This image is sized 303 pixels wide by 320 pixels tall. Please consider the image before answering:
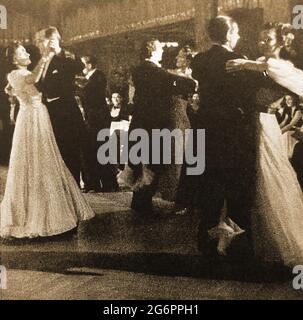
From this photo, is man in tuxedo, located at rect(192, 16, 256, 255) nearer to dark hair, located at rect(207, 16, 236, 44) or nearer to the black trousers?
dark hair, located at rect(207, 16, 236, 44)

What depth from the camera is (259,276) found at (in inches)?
182

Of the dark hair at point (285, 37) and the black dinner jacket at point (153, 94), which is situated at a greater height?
the dark hair at point (285, 37)

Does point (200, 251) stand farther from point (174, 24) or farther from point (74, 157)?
point (174, 24)

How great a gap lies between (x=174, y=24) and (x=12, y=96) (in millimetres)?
1681

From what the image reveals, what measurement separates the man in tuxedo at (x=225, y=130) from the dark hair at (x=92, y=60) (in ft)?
3.08

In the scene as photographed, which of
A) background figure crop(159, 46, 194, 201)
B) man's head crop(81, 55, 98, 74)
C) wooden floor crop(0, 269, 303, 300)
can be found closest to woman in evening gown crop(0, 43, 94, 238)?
man's head crop(81, 55, 98, 74)

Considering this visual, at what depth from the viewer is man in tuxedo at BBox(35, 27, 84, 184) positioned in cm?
495

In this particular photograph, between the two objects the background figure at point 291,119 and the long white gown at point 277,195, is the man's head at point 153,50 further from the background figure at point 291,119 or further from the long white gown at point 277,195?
the background figure at point 291,119

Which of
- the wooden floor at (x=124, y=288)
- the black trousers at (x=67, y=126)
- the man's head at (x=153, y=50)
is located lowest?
the wooden floor at (x=124, y=288)

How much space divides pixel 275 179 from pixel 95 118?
5.74 ft

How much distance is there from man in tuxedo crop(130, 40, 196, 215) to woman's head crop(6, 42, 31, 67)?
3.45 ft

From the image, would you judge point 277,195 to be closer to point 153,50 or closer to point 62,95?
point 153,50

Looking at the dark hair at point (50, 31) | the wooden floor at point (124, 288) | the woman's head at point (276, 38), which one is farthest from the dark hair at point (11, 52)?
the woman's head at point (276, 38)

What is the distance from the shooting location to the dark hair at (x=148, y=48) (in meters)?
4.81
